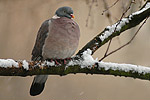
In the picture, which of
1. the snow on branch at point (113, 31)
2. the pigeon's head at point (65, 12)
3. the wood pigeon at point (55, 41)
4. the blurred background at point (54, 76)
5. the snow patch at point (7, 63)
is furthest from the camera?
the blurred background at point (54, 76)

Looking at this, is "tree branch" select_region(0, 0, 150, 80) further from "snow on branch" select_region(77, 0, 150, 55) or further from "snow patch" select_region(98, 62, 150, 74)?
"snow on branch" select_region(77, 0, 150, 55)

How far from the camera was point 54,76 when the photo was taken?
3.46 m

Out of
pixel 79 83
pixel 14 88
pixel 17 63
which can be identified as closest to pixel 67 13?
pixel 17 63

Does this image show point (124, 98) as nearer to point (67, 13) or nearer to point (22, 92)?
point (22, 92)

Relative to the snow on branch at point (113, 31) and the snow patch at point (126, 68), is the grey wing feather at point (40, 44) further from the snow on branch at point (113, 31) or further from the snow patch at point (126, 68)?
the snow patch at point (126, 68)

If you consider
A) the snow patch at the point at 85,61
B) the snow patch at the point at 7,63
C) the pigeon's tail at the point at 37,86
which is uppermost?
the snow patch at the point at 7,63

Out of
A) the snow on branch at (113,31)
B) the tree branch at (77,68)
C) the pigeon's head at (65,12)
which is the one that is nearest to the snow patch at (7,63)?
the tree branch at (77,68)

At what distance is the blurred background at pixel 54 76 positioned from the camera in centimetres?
313

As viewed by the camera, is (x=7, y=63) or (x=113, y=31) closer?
(x=7, y=63)

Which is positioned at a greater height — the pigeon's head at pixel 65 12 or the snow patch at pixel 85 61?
the pigeon's head at pixel 65 12

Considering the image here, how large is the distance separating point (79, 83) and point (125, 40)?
2.94 feet

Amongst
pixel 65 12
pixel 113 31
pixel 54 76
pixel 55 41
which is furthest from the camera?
pixel 54 76

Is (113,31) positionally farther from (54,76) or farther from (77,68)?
(54,76)

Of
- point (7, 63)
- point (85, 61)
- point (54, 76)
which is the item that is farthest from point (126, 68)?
point (54, 76)
